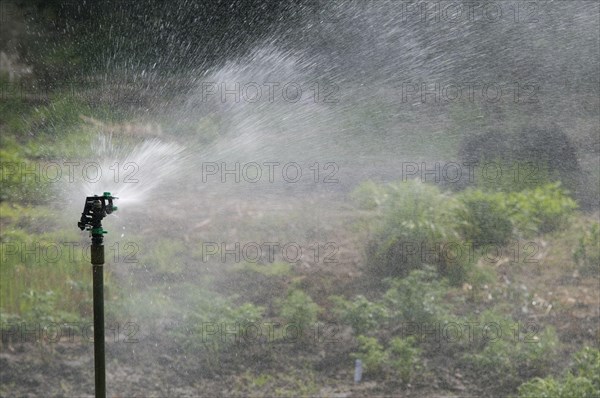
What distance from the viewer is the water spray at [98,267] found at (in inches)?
86.4

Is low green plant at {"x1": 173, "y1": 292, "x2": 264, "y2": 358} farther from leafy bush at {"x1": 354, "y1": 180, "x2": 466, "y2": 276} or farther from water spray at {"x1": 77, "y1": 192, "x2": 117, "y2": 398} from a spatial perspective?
water spray at {"x1": 77, "y1": 192, "x2": 117, "y2": 398}

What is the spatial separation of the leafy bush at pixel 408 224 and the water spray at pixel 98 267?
7.22 feet

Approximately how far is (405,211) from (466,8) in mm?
1445

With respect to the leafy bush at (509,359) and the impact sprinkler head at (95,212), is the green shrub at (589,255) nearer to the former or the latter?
the leafy bush at (509,359)

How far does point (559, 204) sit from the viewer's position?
14.3 feet

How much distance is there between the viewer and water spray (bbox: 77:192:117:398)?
2.19m

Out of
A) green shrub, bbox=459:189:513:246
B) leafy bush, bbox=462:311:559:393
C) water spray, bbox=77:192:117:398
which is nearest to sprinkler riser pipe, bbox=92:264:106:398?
water spray, bbox=77:192:117:398

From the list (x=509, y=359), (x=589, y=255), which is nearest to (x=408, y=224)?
(x=509, y=359)

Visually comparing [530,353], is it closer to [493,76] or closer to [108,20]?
[493,76]

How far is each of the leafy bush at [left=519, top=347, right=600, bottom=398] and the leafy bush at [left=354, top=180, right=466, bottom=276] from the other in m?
0.79

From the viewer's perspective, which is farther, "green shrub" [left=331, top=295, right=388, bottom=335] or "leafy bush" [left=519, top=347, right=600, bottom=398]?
"green shrub" [left=331, top=295, right=388, bottom=335]

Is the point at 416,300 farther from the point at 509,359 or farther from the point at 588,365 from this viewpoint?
the point at 588,365

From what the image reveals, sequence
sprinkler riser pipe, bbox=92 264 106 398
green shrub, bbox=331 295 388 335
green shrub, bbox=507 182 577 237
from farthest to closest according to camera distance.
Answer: green shrub, bbox=507 182 577 237 < green shrub, bbox=331 295 388 335 < sprinkler riser pipe, bbox=92 264 106 398

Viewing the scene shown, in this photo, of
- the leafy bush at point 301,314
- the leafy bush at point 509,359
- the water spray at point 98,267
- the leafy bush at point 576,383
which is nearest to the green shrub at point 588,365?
the leafy bush at point 576,383
